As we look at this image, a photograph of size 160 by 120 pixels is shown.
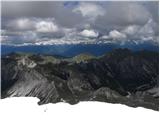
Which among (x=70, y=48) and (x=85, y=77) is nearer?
(x=70, y=48)

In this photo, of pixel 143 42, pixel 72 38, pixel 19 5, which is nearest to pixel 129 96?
pixel 143 42

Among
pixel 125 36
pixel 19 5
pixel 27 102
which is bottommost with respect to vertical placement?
pixel 27 102

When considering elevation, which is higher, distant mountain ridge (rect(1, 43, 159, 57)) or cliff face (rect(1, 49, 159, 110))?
distant mountain ridge (rect(1, 43, 159, 57))

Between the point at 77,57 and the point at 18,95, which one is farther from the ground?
the point at 77,57

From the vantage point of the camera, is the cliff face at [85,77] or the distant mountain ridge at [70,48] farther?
the cliff face at [85,77]

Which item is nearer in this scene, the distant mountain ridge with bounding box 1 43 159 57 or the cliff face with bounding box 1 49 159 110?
the distant mountain ridge with bounding box 1 43 159 57

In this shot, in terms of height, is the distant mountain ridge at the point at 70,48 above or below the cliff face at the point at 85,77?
above

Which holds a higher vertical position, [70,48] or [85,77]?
[70,48]

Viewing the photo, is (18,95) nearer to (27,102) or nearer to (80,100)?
(27,102)
